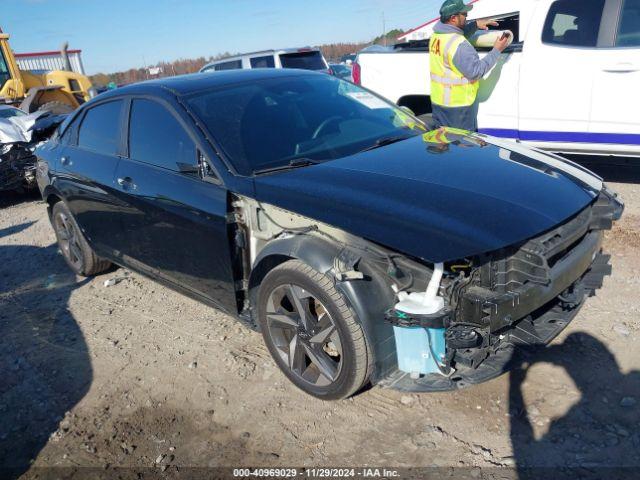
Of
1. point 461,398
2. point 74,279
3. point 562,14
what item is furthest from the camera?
point 562,14

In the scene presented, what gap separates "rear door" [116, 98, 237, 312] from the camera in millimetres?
3160

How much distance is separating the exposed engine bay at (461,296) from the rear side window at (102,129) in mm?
1831

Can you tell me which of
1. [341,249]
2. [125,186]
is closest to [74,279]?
[125,186]

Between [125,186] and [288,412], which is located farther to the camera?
[125,186]

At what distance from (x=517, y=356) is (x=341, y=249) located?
98 centimetres

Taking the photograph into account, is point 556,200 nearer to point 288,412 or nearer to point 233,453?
point 288,412

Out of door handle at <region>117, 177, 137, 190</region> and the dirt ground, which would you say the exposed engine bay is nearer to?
the dirt ground

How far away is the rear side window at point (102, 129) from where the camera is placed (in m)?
4.01

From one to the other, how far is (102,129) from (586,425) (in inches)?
149

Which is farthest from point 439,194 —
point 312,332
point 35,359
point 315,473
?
point 35,359

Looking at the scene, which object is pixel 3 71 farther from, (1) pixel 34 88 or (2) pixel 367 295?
(2) pixel 367 295

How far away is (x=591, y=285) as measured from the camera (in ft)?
10.0

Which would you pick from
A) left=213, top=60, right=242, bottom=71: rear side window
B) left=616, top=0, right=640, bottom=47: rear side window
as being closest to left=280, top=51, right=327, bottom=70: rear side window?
left=213, top=60, right=242, bottom=71: rear side window

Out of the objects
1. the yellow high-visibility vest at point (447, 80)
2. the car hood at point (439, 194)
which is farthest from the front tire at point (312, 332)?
the yellow high-visibility vest at point (447, 80)
